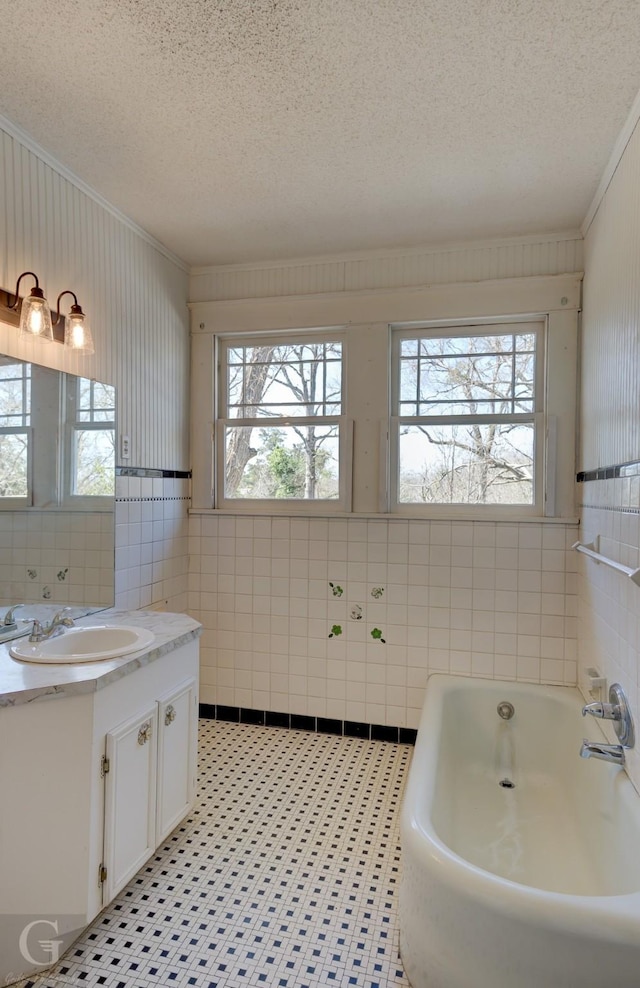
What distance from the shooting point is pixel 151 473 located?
2.76 m

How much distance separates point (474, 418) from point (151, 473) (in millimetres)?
1711

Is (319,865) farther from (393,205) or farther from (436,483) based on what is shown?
(393,205)

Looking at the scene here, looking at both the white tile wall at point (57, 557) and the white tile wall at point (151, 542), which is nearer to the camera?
the white tile wall at point (57, 557)

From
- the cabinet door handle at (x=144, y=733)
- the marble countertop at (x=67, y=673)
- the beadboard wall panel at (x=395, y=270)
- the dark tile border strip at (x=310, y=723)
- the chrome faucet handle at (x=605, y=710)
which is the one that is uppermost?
the beadboard wall panel at (x=395, y=270)

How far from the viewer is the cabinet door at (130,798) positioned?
1599mm

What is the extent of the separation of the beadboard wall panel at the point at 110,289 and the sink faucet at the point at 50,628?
2.89ft

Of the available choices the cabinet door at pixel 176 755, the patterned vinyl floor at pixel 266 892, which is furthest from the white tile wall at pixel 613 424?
the cabinet door at pixel 176 755

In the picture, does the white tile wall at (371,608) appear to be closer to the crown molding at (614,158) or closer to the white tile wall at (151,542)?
the white tile wall at (151,542)

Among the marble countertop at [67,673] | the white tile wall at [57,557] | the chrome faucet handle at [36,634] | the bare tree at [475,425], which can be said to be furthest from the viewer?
the bare tree at [475,425]

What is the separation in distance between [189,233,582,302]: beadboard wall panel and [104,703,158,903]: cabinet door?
229cm

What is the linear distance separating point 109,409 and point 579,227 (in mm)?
2399

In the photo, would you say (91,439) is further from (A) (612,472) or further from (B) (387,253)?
(A) (612,472)

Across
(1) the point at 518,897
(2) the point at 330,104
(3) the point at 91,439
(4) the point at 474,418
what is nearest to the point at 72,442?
(3) the point at 91,439

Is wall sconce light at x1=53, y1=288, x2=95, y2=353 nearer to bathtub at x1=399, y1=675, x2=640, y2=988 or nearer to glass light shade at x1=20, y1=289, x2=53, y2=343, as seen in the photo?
glass light shade at x1=20, y1=289, x2=53, y2=343
